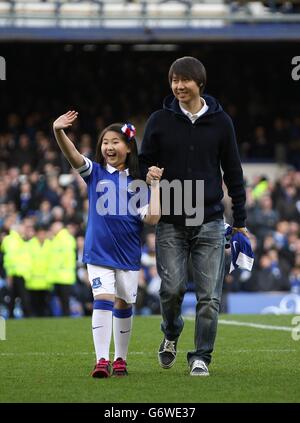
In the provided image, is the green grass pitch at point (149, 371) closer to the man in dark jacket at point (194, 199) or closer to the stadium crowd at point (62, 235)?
the man in dark jacket at point (194, 199)

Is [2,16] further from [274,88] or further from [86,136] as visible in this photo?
[274,88]

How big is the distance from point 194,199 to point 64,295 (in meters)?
11.9

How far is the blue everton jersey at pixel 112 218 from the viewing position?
817 centimetres

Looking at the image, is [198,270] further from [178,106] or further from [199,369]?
[178,106]

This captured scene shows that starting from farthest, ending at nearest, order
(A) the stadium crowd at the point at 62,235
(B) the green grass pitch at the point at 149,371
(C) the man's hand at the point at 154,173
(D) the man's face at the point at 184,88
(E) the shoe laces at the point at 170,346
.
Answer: (A) the stadium crowd at the point at 62,235 < (E) the shoe laces at the point at 170,346 < (D) the man's face at the point at 184,88 < (C) the man's hand at the point at 154,173 < (B) the green grass pitch at the point at 149,371

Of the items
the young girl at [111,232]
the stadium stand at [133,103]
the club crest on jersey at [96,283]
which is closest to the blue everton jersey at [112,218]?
the young girl at [111,232]

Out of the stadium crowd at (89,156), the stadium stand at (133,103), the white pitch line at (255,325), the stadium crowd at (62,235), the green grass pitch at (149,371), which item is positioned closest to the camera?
the green grass pitch at (149,371)

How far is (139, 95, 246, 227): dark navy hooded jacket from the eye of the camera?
8.27m

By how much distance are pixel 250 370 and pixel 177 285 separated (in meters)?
0.99

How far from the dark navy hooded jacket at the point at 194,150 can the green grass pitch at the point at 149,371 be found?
3.88 feet

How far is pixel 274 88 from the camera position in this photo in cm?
2942

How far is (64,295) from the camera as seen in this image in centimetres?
1992

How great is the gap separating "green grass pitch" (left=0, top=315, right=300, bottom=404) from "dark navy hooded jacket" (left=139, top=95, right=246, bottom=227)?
3.88ft

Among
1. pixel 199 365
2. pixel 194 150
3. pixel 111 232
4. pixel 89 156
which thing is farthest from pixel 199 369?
pixel 89 156
